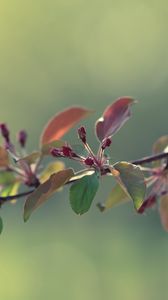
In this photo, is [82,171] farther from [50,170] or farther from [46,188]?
[50,170]

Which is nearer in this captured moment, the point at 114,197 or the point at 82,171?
the point at 82,171

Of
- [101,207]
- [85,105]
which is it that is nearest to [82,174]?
[101,207]

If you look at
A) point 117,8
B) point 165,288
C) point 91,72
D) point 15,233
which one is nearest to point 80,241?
point 15,233

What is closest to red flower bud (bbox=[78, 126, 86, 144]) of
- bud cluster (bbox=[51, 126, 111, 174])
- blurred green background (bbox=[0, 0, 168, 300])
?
bud cluster (bbox=[51, 126, 111, 174])

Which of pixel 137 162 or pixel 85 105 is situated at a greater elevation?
pixel 85 105

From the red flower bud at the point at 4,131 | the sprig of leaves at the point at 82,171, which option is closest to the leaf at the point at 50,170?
the sprig of leaves at the point at 82,171
